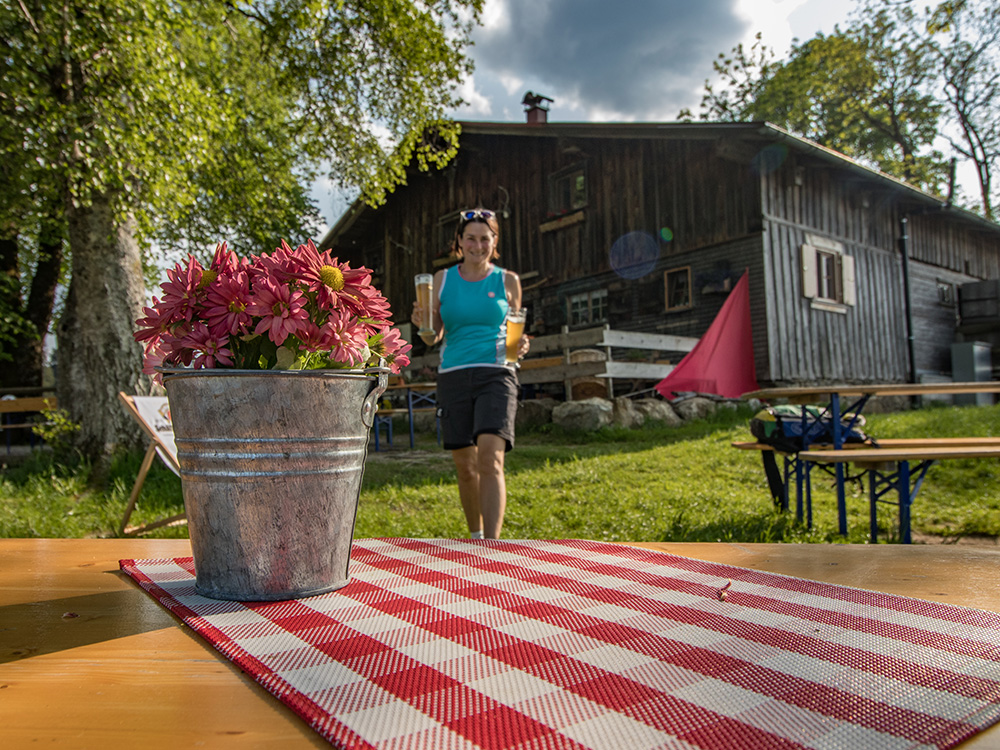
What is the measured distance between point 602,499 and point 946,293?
53.0ft

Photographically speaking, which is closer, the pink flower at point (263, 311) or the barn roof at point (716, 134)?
the pink flower at point (263, 311)

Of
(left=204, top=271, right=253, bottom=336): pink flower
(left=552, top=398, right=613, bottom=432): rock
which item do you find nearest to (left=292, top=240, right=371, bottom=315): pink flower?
(left=204, top=271, right=253, bottom=336): pink flower

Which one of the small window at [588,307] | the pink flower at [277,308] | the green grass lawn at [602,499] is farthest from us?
the small window at [588,307]

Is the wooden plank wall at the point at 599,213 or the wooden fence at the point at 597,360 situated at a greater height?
the wooden plank wall at the point at 599,213

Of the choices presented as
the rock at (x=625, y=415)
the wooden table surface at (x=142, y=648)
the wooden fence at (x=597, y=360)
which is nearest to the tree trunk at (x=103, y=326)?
the wooden table surface at (x=142, y=648)

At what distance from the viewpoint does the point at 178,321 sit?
4.27 feet

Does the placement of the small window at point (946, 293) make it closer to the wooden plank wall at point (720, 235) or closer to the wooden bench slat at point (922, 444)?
the wooden plank wall at point (720, 235)

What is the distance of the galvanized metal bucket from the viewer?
4.07 feet

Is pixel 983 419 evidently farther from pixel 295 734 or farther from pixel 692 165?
pixel 295 734

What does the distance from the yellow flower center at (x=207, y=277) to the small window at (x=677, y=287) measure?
524 inches

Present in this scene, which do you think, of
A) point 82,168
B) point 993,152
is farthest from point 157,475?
point 993,152

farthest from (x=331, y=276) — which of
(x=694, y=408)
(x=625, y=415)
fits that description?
(x=694, y=408)

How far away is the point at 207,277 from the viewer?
4.16ft

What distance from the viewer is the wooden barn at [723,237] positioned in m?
12.9
